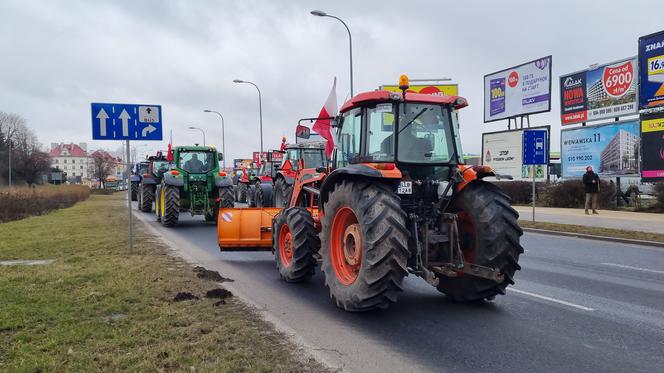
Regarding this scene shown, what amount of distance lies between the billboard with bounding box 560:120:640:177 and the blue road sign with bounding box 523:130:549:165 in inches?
375

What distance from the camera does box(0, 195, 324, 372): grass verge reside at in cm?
445

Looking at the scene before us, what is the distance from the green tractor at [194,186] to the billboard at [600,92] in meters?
20.1

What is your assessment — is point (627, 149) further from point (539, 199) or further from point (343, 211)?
point (343, 211)

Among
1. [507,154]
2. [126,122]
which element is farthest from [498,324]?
[507,154]

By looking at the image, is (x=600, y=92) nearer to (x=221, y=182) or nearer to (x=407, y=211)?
(x=221, y=182)

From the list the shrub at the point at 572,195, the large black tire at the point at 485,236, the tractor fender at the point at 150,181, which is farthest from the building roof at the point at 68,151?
the large black tire at the point at 485,236

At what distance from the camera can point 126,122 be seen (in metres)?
Answer: 10.7

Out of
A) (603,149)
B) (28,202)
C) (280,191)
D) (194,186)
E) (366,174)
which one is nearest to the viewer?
(366,174)

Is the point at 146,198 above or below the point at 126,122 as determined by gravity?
below

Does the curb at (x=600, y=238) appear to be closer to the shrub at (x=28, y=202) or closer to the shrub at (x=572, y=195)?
the shrub at (x=572, y=195)

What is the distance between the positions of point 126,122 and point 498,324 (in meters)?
8.06

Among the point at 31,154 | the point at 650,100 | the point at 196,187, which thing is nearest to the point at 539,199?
the point at 650,100

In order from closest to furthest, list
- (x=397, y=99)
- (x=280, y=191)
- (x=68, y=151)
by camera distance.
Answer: (x=397, y=99) → (x=280, y=191) → (x=68, y=151)

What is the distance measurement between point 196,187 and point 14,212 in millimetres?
9890
